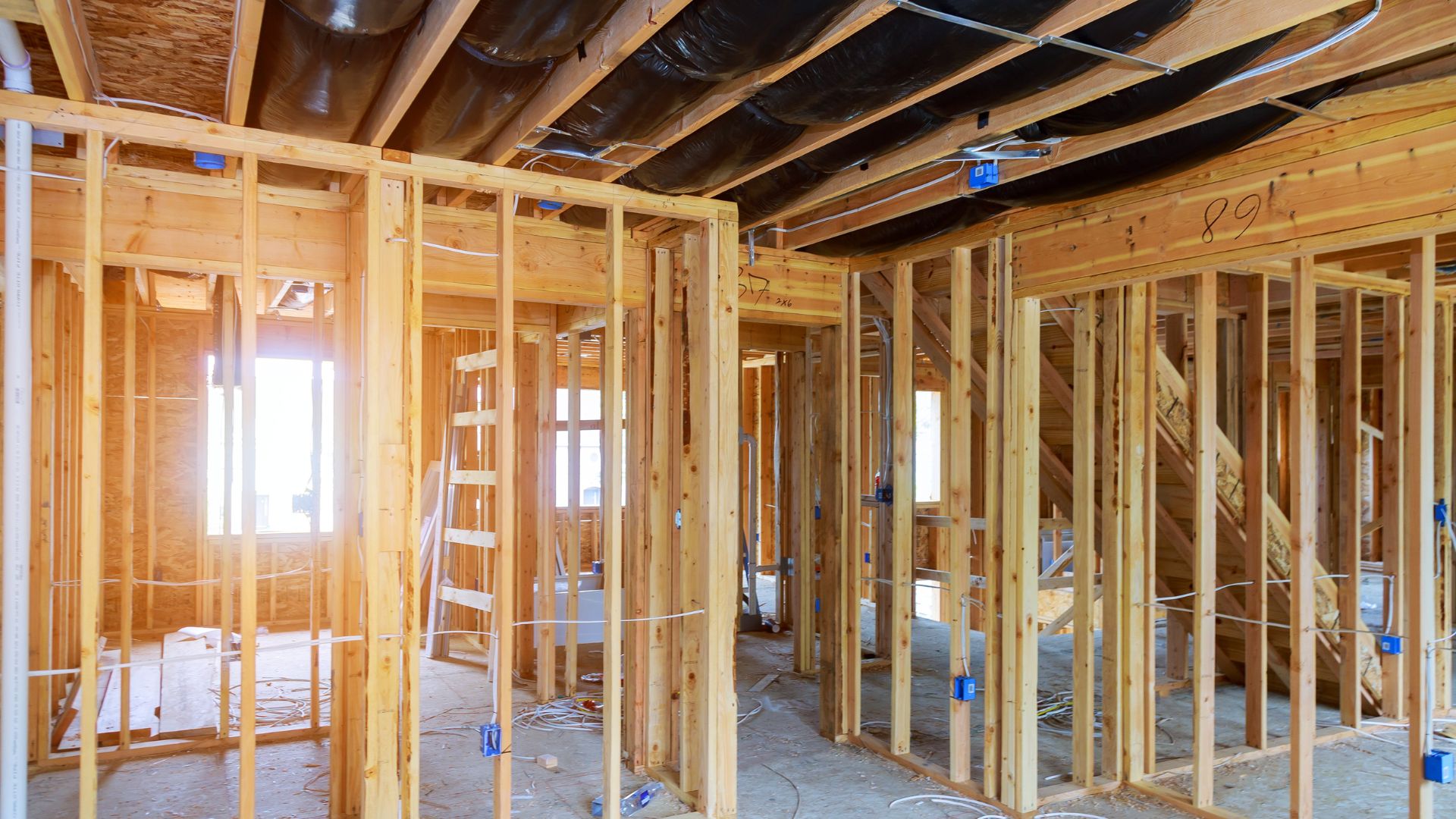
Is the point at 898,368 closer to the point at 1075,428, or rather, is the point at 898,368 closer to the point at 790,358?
the point at 1075,428

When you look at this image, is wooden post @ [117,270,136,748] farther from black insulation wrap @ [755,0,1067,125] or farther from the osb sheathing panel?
black insulation wrap @ [755,0,1067,125]

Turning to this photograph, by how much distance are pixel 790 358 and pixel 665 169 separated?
3928 mm

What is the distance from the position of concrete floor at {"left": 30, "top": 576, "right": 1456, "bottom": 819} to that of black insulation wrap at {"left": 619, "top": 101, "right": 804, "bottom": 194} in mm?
2845

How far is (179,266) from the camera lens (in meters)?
4.25

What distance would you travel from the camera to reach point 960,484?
4.55 meters

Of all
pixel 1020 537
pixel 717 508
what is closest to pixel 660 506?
pixel 717 508

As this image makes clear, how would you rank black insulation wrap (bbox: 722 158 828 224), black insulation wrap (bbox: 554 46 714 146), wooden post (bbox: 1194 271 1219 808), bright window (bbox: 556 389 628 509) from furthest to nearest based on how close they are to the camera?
bright window (bbox: 556 389 628 509) < wooden post (bbox: 1194 271 1219 808) < black insulation wrap (bbox: 722 158 828 224) < black insulation wrap (bbox: 554 46 714 146)

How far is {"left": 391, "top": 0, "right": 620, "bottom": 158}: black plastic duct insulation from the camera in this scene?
8.37ft

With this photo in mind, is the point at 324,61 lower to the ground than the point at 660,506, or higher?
higher

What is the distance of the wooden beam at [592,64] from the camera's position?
8.23 feet

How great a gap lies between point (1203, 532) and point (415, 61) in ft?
12.7

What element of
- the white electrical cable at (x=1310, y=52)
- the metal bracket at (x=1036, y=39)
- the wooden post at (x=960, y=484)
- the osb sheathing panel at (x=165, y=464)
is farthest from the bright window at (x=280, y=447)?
the white electrical cable at (x=1310, y=52)

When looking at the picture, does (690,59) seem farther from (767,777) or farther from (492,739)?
(767,777)

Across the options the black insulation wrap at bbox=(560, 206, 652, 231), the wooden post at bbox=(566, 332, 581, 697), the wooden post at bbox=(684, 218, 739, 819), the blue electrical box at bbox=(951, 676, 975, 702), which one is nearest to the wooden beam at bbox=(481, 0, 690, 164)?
the wooden post at bbox=(684, 218, 739, 819)
